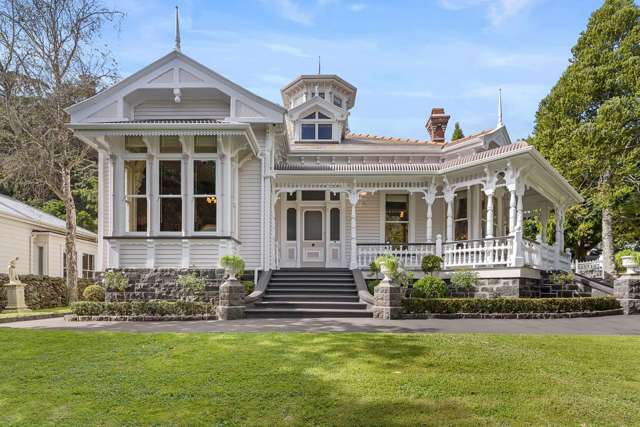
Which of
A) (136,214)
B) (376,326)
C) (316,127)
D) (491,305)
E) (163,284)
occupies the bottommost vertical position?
(376,326)

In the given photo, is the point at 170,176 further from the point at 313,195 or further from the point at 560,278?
the point at 560,278

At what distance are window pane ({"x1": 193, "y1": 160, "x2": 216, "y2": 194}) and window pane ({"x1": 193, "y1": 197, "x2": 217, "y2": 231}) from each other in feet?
0.80

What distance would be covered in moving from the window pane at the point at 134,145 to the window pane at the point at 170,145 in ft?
1.53

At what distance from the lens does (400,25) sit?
855 cm

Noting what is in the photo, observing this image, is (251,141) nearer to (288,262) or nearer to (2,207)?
(288,262)

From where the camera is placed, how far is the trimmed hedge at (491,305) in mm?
11008

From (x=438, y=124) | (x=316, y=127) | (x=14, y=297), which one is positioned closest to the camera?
(x=14, y=297)

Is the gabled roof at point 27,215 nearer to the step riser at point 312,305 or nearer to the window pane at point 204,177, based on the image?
the window pane at point 204,177

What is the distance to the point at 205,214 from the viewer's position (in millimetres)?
12797

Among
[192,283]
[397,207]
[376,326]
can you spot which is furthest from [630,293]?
[192,283]

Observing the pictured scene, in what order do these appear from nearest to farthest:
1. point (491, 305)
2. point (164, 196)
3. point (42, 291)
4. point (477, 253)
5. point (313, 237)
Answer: point (491, 305), point (164, 196), point (477, 253), point (313, 237), point (42, 291)

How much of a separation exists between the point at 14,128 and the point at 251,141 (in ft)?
31.4

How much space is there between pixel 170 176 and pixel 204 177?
0.92 meters

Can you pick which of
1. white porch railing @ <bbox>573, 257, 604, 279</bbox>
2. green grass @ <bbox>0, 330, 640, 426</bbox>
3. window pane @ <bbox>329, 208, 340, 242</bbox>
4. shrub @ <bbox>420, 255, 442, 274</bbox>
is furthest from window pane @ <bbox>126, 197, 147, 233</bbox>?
white porch railing @ <bbox>573, 257, 604, 279</bbox>
